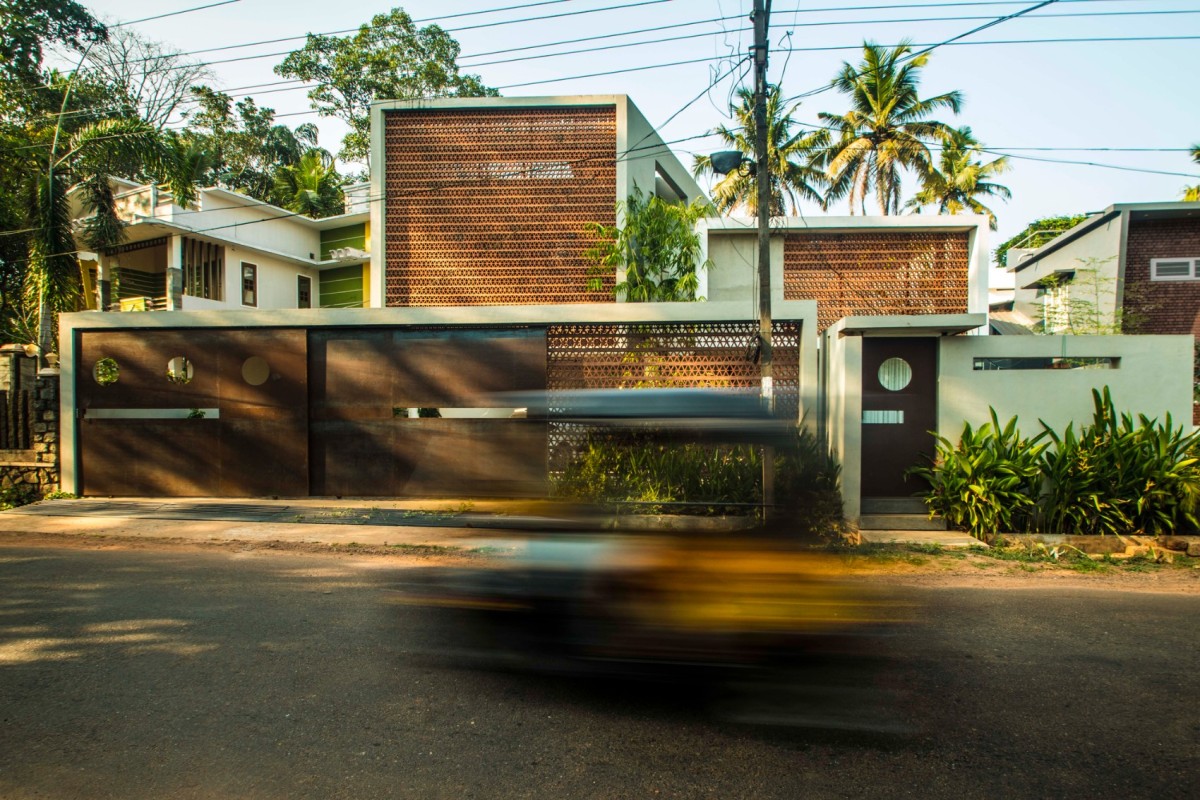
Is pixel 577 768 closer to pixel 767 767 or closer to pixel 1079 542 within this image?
pixel 767 767

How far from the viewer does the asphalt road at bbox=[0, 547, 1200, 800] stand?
3.27m

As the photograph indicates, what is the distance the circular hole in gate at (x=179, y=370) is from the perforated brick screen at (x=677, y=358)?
224 inches

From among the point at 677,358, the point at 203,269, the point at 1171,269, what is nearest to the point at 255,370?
the point at 677,358

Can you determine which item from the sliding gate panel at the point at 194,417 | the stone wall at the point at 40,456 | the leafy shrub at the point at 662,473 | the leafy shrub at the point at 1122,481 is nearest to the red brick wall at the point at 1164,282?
the leafy shrub at the point at 1122,481

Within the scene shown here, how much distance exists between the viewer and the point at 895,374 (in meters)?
9.91

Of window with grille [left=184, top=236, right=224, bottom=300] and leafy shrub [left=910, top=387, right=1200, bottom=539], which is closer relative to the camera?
leafy shrub [left=910, top=387, right=1200, bottom=539]

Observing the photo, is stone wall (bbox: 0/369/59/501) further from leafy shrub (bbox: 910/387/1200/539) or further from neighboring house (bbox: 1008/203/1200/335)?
neighboring house (bbox: 1008/203/1200/335)

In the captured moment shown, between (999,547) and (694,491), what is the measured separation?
3619mm

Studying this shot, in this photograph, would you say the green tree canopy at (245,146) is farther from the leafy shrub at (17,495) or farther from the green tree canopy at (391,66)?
the leafy shrub at (17,495)

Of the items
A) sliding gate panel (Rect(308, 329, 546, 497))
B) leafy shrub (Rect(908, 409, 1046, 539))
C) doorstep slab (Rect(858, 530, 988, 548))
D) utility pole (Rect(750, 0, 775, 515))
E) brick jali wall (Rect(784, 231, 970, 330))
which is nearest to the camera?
doorstep slab (Rect(858, 530, 988, 548))

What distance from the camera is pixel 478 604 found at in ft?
14.6

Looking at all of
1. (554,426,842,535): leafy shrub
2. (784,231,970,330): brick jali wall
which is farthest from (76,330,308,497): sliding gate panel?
(784,231,970,330): brick jali wall

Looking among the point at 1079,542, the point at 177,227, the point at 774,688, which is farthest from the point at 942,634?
the point at 177,227

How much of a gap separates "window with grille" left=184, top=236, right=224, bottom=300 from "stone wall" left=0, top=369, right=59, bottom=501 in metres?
12.2
